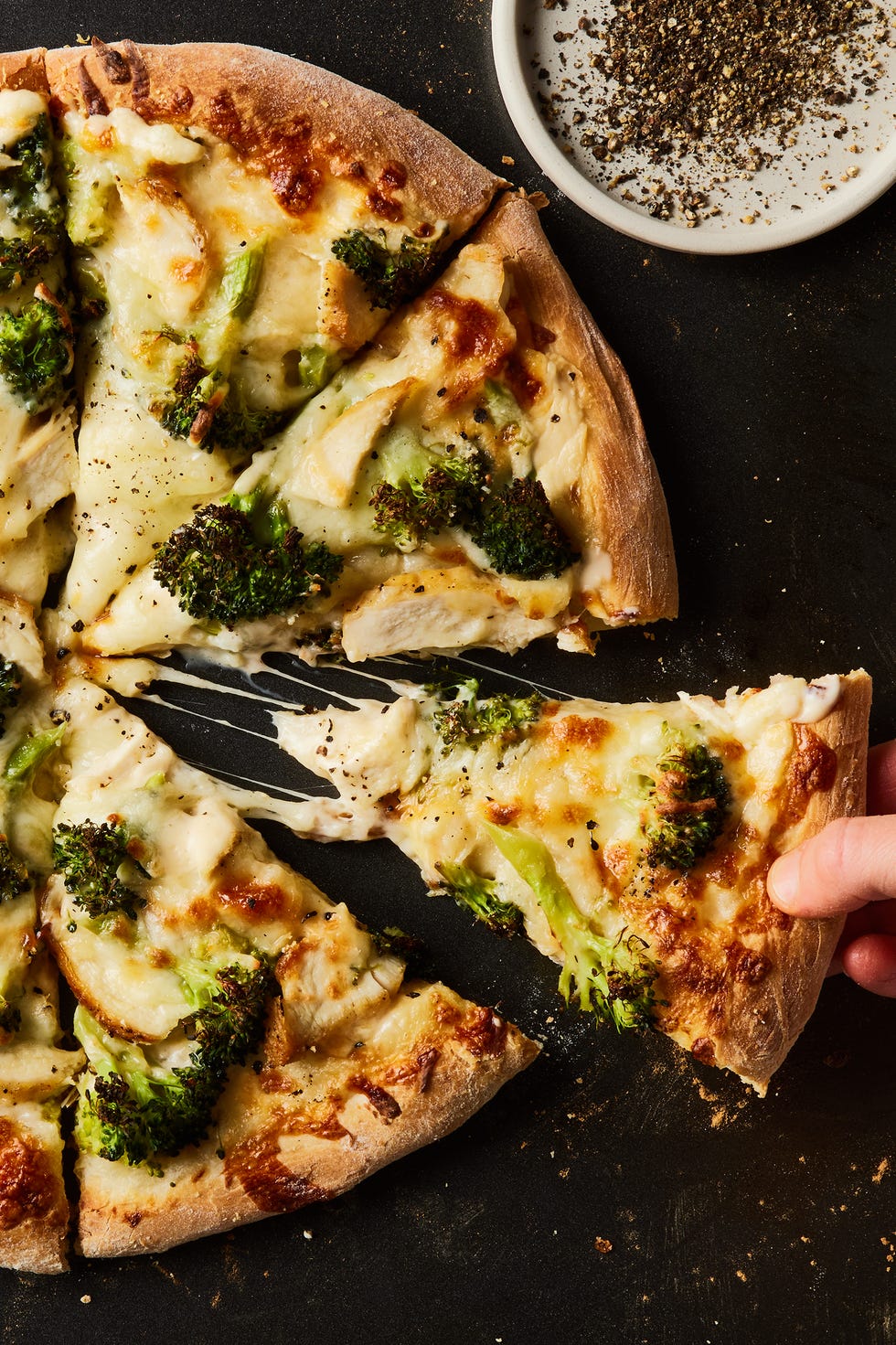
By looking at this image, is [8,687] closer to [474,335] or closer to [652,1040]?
[474,335]

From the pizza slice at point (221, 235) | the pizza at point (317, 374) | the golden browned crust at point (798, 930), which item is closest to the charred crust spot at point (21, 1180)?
the pizza at point (317, 374)

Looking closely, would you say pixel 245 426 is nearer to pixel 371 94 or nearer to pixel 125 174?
pixel 125 174

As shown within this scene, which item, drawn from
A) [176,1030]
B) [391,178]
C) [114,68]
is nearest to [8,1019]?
[176,1030]

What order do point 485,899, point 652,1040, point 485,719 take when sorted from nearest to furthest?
point 485,899
point 485,719
point 652,1040

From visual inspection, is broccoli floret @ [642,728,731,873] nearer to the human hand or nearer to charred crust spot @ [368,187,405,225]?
the human hand

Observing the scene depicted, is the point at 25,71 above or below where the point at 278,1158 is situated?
above

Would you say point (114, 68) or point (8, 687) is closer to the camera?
point (114, 68)

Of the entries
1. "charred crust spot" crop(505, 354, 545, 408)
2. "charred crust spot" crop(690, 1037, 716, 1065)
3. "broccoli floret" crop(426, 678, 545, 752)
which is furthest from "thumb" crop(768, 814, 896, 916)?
"charred crust spot" crop(505, 354, 545, 408)

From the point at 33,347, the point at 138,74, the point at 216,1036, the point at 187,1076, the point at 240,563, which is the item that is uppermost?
the point at 138,74
